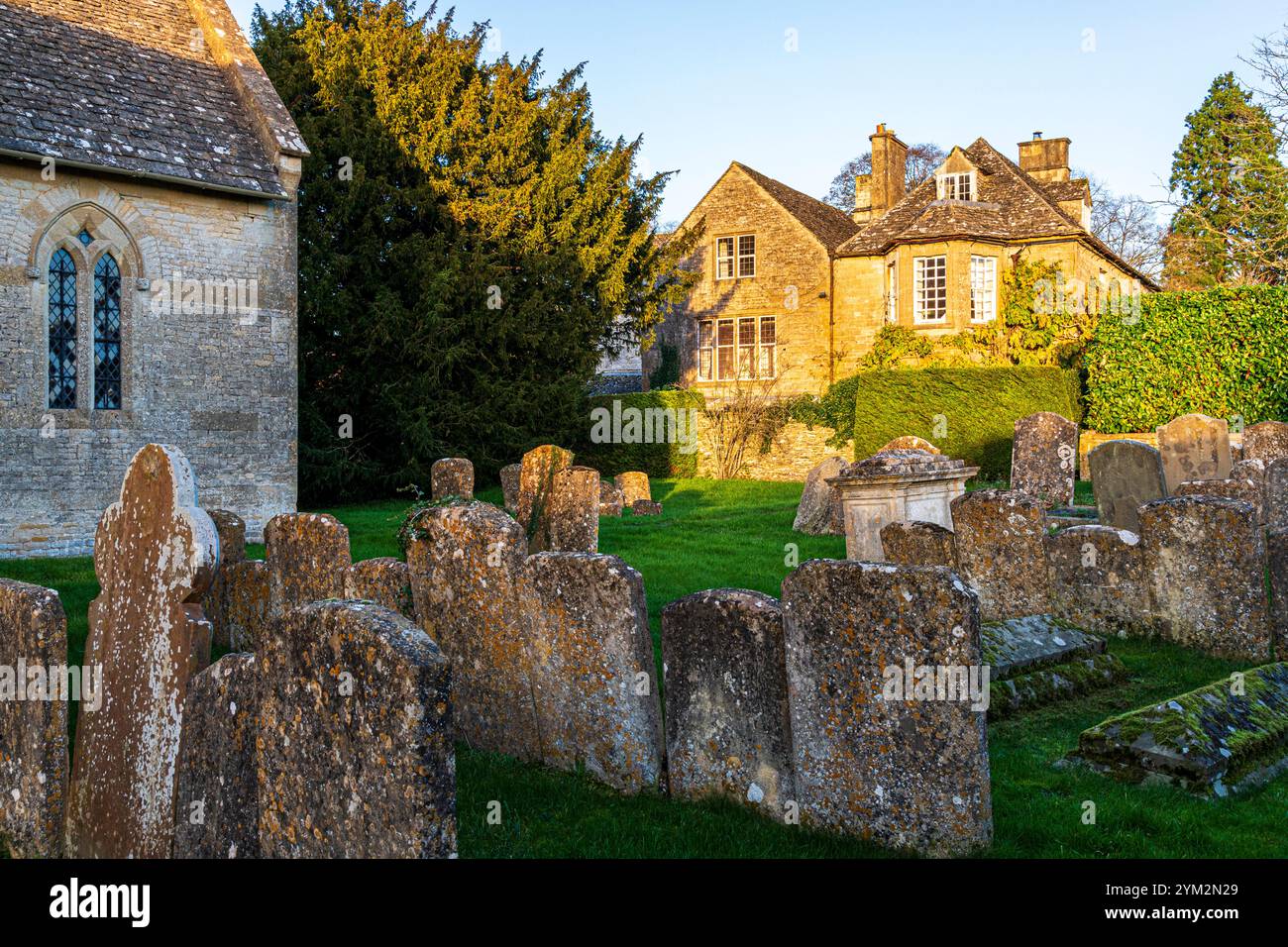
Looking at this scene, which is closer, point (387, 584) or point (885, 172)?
point (387, 584)

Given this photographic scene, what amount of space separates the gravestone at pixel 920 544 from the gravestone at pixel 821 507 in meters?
6.41

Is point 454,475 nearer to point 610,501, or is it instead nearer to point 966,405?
point 610,501

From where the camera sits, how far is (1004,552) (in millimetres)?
9266

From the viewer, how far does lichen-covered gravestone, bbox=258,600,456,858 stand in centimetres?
346

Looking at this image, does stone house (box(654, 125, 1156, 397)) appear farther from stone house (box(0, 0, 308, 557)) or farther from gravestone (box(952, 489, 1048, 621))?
gravestone (box(952, 489, 1048, 621))

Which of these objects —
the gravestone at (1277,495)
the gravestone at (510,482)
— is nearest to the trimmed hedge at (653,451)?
the gravestone at (510,482)

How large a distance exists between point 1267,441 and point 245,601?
1597 centimetres

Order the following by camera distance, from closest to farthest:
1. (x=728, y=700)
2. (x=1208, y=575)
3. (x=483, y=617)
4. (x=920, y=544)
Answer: (x=728, y=700), (x=483, y=617), (x=1208, y=575), (x=920, y=544)

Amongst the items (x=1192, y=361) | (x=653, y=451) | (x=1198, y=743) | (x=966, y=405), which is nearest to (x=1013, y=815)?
(x=1198, y=743)

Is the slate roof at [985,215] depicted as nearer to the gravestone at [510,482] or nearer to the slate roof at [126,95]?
the gravestone at [510,482]

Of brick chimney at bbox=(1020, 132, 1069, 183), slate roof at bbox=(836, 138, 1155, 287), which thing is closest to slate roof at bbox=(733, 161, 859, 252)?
slate roof at bbox=(836, 138, 1155, 287)

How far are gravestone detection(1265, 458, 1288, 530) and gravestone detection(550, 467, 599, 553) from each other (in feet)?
28.8

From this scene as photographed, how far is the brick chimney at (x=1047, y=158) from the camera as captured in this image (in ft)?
116
